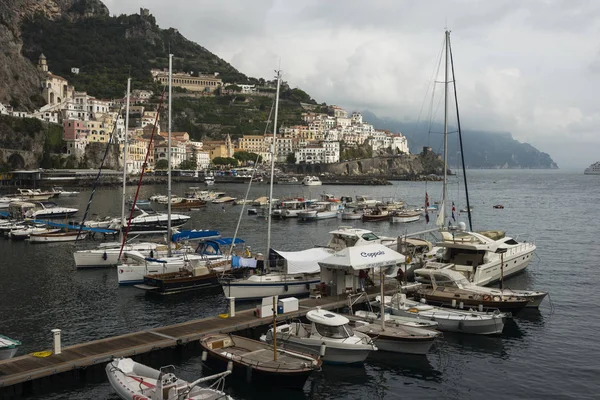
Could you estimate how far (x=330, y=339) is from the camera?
18859 millimetres

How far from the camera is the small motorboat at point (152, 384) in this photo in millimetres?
14166

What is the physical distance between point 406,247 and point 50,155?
12180cm

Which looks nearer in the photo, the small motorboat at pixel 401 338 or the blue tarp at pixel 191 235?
the small motorboat at pixel 401 338

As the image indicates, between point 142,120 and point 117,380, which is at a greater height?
point 142,120

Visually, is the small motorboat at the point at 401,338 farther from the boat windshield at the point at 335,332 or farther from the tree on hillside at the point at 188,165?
the tree on hillside at the point at 188,165

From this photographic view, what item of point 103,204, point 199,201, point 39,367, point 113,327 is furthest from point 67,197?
point 39,367

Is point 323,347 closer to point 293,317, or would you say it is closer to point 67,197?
point 293,317

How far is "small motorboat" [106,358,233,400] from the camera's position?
14.2m

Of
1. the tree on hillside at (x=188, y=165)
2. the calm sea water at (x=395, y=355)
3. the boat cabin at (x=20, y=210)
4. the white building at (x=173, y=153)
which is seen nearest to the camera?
the calm sea water at (x=395, y=355)

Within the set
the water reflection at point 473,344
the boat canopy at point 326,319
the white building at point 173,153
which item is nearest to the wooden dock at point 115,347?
the boat canopy at point 326,319

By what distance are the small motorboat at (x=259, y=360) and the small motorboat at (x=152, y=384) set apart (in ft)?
5.68

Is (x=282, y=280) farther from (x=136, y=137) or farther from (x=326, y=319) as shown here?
(x=136, y=137)

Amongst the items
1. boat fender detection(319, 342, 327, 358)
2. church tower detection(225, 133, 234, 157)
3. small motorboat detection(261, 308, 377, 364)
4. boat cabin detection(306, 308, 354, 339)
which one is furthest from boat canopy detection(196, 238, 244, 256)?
church tower detection(225, 133, 234, 157)

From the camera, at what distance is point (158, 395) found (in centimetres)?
1420
